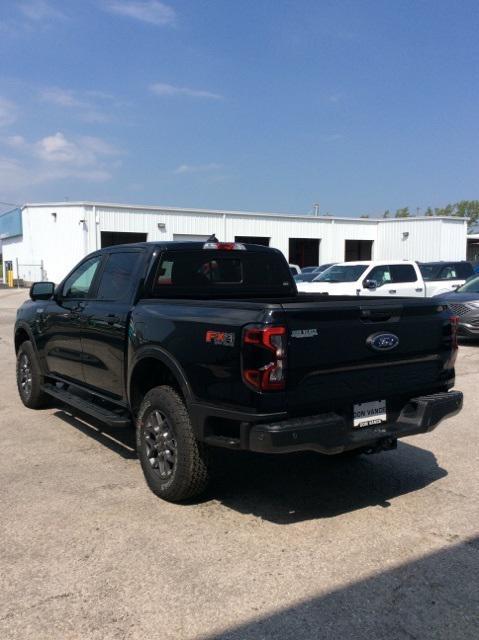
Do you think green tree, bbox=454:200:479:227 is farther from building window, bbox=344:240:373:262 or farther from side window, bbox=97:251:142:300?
side window, bbox=97:251:142:300

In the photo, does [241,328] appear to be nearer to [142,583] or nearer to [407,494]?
[142,583]

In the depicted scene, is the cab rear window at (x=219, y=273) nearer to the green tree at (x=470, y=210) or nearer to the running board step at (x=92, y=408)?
the running board step at (x=92, y=408)

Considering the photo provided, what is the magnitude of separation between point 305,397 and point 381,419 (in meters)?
0.72

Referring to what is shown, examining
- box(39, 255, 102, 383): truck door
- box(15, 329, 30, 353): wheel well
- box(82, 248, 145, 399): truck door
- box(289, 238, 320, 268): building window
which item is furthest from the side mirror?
box(289, 238, 320, 268): building window

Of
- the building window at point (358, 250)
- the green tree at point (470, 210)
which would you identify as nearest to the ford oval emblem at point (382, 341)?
the building window at point (358, 250)

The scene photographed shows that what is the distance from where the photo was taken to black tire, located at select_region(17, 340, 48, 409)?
674 cm

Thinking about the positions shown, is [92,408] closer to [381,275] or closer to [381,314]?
[381,314]

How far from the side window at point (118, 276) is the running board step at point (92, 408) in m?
0.98

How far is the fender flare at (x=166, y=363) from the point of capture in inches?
154

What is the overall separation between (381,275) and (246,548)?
13.3 m

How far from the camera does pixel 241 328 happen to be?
3.54 metres

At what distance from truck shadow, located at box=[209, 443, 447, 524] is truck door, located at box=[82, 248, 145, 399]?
1183mm

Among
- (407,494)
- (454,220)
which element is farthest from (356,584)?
(454,220)

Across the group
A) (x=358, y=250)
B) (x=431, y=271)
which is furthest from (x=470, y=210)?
(x=431, y=271)
